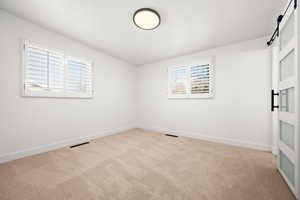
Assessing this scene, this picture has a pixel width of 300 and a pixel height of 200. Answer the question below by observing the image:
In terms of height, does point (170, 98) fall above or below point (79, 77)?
below

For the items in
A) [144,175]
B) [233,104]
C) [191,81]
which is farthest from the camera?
[191,81]

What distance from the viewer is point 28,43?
206 centimetres

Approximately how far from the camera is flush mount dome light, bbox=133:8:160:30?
1772mm

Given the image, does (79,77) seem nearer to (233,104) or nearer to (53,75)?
(53,75)

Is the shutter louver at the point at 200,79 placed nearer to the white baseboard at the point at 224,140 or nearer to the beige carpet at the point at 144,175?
the white baseboard at the point at 224,140

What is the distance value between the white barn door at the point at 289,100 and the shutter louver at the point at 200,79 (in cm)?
148

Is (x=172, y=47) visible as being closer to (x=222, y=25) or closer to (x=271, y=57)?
(x=222, y=25)

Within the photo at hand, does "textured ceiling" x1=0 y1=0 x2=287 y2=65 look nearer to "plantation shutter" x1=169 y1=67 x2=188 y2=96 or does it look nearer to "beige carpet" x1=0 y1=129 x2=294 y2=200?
"plantation shutter" x1=169 y1=67 x2=188 y2=96

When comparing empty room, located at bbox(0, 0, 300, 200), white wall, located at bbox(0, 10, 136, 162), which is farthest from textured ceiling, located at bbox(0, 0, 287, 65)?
white wall, located at bbox(0, 10, 136, 162)

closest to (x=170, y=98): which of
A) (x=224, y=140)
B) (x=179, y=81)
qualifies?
(x=179, y=81)

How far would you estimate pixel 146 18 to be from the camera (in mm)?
1888

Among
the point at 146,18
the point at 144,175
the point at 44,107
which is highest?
the point at 146,18

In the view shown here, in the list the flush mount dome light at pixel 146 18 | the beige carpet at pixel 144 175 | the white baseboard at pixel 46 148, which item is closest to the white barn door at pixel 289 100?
the beige carpet at pixel 144 175

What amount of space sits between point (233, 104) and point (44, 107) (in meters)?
4.19
